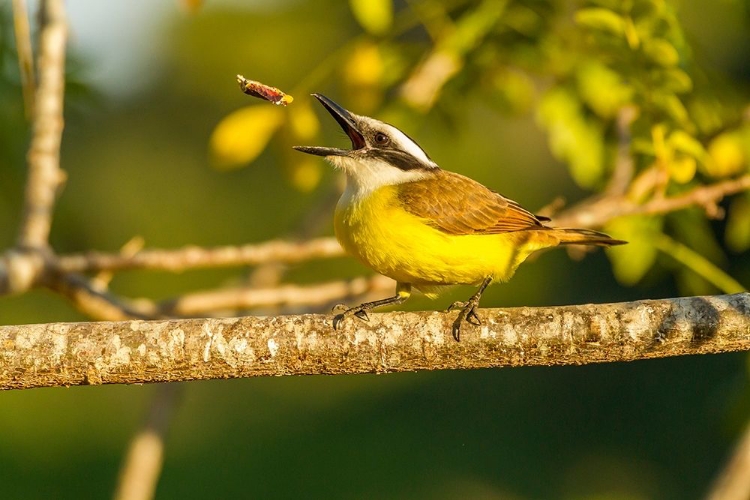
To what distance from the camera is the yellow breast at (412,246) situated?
3855 millimetres

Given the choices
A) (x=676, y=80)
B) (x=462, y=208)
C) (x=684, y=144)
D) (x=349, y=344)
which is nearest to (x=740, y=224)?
(x=684, y=144)

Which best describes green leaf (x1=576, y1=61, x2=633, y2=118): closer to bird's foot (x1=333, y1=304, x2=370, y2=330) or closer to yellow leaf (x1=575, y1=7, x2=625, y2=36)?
yellow leaf (x1=575, y1=7, x2=625, y2=36)

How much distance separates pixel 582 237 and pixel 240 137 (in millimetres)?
1453

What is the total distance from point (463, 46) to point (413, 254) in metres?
0.96

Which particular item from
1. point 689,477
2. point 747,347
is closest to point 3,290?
point 747,347

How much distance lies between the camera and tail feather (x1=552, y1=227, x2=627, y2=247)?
4.11m

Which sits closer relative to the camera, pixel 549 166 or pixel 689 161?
pixel 689 161

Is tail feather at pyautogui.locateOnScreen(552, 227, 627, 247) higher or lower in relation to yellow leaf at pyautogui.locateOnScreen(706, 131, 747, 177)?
lower

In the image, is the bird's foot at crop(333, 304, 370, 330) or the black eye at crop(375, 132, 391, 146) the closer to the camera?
the bird's foot at crop(333, 304, 370, 330)

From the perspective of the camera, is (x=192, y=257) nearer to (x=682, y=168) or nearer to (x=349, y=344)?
(x=349, y=344)

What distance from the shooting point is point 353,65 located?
4.35 meters

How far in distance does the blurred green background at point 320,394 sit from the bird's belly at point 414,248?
3.54 meters

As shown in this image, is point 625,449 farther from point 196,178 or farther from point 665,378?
point 196,178

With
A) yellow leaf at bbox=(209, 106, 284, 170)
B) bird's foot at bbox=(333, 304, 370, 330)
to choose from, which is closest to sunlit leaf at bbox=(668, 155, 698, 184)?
bird's foot at bbox=(333, 304, 370, 330)
